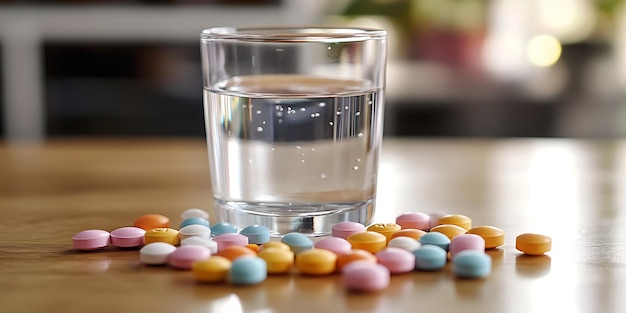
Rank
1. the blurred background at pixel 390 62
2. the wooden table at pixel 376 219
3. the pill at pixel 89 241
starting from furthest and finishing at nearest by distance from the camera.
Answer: the blurred background at pixel 390 62
the pill at pixel 89 241
the wooden table at pixel 376 219

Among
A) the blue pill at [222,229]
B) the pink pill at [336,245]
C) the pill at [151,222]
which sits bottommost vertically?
the pill at [151,222]

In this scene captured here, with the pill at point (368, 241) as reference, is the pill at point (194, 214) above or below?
below

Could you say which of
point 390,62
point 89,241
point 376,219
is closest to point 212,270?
point 89,241

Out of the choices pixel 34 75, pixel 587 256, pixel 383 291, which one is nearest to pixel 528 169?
pixel 587 256

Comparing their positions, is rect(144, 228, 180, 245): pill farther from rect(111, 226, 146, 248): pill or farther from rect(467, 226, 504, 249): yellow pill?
rect(467, 226, 504, 249): yellow pill

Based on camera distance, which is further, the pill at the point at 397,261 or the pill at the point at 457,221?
the pill at the point at 457,221

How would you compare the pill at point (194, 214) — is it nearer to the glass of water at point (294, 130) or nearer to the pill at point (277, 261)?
the glass of water at point (294, 130)

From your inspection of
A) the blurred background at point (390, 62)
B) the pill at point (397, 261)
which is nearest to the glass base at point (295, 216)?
the pill at point (397, 261)

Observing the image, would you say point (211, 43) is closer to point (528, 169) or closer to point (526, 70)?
point (528, 169)
